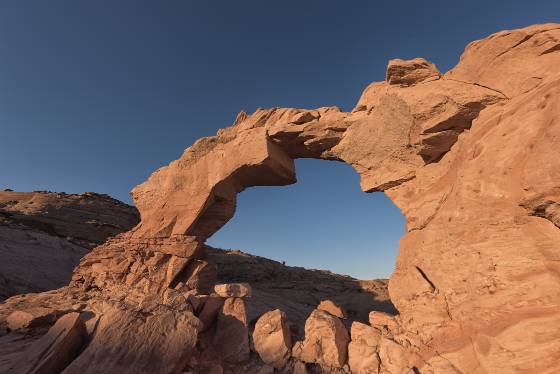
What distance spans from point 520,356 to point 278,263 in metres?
25.5

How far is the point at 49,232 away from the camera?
2872 centimetres

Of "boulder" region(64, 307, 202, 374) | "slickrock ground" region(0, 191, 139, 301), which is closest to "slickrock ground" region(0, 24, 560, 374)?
"boulder" region(64, 307, 202, 374)

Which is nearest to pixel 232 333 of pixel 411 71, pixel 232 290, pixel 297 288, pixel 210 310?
pixel 210 310

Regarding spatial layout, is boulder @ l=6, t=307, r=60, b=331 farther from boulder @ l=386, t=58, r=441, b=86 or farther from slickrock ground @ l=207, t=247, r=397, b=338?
boulder @ l=386, t=58, r=441, b=86

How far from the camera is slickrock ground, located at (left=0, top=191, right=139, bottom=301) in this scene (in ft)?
57.9

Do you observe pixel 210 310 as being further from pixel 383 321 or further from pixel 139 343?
pixel 383 321

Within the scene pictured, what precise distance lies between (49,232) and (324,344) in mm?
→ 30547

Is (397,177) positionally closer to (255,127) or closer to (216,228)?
(255,127)

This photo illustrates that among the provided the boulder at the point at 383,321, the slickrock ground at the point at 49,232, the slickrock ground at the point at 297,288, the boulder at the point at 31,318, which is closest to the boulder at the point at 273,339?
the boulder at the point at 383,321

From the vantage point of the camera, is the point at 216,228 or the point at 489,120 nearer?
the point at 489,120

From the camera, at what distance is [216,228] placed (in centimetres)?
1348

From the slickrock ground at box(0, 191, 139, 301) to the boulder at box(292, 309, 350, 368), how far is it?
53.2 ft

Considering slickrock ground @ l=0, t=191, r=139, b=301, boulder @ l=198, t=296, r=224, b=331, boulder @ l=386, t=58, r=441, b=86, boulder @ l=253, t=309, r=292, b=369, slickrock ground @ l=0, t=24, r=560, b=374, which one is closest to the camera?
slickrock ground @ l=0, t=24, r=560, b=374

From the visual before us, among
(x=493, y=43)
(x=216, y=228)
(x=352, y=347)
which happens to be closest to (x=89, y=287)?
(x=216, y=228)
